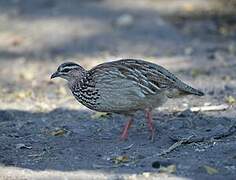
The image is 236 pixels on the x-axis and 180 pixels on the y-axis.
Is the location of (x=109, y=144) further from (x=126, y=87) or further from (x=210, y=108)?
(x=210, y=108)

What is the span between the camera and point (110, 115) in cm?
945

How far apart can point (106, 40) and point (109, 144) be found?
6.67m

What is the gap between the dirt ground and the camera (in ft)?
24.2

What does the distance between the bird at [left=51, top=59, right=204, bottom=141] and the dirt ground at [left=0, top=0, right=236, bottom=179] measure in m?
0.38

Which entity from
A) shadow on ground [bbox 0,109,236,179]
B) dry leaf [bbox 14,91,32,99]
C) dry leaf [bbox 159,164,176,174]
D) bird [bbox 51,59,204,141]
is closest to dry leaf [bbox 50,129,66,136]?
shadow on ground [bbox 0,109,236,179]

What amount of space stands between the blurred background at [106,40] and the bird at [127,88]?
7.82ft

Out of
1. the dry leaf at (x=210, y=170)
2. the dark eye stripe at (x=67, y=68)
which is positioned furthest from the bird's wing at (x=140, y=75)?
the dry leaf at (x=210, y=170)

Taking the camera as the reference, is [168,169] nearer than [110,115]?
Yes

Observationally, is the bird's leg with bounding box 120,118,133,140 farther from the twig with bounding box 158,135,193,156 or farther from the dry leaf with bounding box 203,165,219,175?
the dry leaf with bounding box 203,165,219,175

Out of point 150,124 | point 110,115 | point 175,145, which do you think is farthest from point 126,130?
point 110,115

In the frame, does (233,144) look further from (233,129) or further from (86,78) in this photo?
(86,78)

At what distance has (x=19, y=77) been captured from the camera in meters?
12.9

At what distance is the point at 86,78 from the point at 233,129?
63.6 inches

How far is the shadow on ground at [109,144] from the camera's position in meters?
7.29
